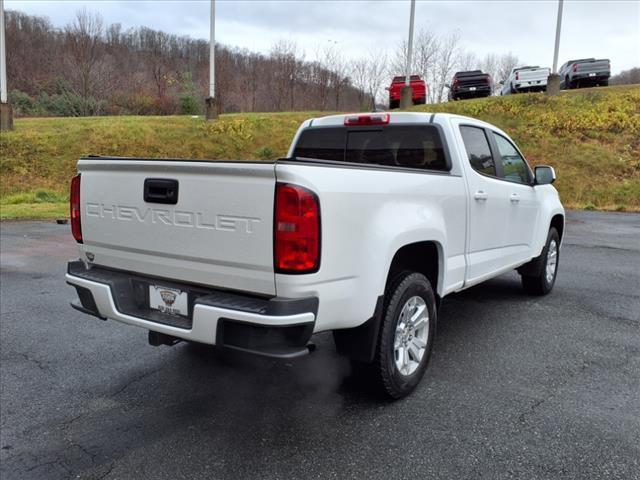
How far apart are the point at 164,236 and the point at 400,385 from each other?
170 cm

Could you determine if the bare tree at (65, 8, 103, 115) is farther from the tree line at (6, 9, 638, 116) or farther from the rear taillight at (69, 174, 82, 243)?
the rear taillight at (69, 174, 82, 243)

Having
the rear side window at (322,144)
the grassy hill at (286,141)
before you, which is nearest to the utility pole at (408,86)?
the grassy hill at (286,141)

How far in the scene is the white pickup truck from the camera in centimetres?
257

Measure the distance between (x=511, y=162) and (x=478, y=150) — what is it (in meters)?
0.81

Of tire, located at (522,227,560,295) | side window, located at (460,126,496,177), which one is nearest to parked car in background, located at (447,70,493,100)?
tire, located at (522,227,560,295)

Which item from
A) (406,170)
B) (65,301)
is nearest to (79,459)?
(406,170)

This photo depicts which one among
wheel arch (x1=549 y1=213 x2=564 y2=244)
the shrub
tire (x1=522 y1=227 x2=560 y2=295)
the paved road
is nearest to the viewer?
the paved road

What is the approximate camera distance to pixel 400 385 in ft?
10.8

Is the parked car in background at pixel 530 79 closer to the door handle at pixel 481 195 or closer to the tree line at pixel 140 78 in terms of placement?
the tree line at pixel 140 78

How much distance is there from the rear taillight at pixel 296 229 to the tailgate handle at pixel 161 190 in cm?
67

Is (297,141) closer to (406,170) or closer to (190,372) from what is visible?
(406,170)

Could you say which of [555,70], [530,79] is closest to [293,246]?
[555,70]

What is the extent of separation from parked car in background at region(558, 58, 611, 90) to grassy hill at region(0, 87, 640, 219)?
2.98 meters

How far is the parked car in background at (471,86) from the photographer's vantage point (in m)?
27.1
